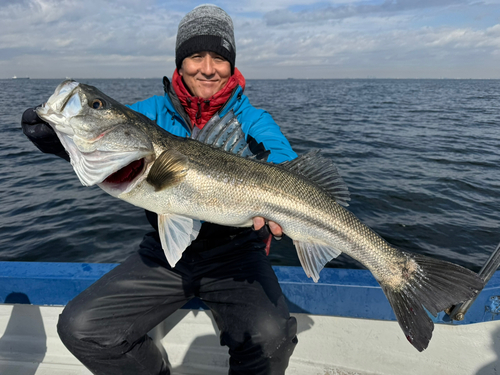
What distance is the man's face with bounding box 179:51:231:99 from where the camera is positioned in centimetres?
429

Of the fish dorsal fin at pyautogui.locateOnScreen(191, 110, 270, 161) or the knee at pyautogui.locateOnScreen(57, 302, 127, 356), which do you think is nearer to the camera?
the knee at pyautogui.locateOnScreen(57, 302, 127, 356)

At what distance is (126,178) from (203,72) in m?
2.05

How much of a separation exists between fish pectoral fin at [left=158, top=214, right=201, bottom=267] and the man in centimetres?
49

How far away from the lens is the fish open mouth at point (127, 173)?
2.88 m

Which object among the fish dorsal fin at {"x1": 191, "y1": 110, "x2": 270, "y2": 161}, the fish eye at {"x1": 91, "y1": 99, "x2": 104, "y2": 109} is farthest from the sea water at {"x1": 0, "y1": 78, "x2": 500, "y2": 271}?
Result: the fish eye at {"x1": 91, "y1": 99, "x2": 104, "y2": 109}

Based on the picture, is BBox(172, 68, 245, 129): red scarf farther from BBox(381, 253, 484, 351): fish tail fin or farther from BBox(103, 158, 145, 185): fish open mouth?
BBox(381, 253, 484, 351): fish tail fin

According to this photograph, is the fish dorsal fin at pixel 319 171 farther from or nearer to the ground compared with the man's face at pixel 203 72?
nearer to the ground

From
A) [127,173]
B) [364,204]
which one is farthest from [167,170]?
[364,204]

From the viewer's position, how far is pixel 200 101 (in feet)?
13.6

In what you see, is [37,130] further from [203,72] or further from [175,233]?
[203,72]

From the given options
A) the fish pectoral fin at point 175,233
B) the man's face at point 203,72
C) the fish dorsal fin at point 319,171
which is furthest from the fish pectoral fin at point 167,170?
the man's face at point 203,72

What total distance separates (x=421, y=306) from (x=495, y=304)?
131 cm

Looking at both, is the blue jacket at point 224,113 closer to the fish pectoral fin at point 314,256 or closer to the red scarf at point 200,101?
the red scarf at point 200,101

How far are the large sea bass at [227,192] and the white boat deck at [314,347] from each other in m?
1.09
